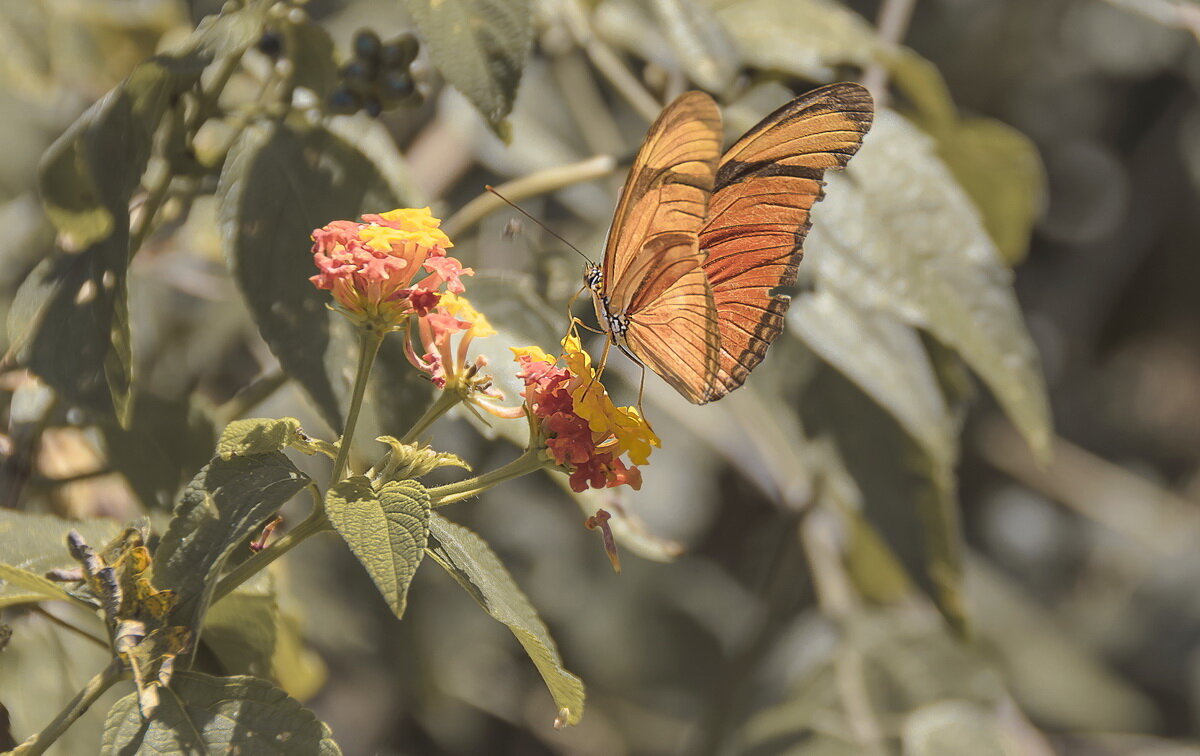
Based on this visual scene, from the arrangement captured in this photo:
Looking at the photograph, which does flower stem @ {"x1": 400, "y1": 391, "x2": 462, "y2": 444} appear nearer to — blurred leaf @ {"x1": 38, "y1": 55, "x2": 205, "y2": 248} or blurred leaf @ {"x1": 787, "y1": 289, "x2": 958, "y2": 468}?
blurred leaf @ {"x1": 38, "y1": 55, "x2": 205, "y2": 248}

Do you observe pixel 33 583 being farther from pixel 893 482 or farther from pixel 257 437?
pixel 893 482

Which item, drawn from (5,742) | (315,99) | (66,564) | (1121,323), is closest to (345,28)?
(315,99)

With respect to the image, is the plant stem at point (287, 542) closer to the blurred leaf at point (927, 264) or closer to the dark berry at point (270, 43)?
the dark berry at point (270, 43)

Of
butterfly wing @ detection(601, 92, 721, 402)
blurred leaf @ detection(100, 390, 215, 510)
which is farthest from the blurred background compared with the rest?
butterfly wing @ detection(601, 92, 721, 402)

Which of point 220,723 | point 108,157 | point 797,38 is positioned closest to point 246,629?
point 220,723

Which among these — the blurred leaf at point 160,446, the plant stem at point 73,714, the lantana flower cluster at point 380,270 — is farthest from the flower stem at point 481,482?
the blurred leaf at point 160,446

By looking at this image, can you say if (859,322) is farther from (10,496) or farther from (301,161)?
(10,496)

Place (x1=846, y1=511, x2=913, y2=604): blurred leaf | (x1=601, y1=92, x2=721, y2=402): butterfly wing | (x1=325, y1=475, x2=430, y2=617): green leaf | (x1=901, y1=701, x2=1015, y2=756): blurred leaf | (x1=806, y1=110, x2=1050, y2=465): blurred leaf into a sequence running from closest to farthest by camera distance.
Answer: (x1=325, y1=475, x2=430, y2=617): green leaf, (x1=601, y1=92, x2=721, y2=402): butterfly wing, (x1=806, y1=110, x2=1050, y2=465): blurred leaf, (x1=901, y1=701, x2=1015, y2=756): blurred leaf, (x1=846, y1=511, x2=913, y2=604): blurred leaf

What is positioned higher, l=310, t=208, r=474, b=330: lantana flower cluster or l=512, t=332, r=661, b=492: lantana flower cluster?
l=310, t=208, r=474, b=330: lantana flower cluster
